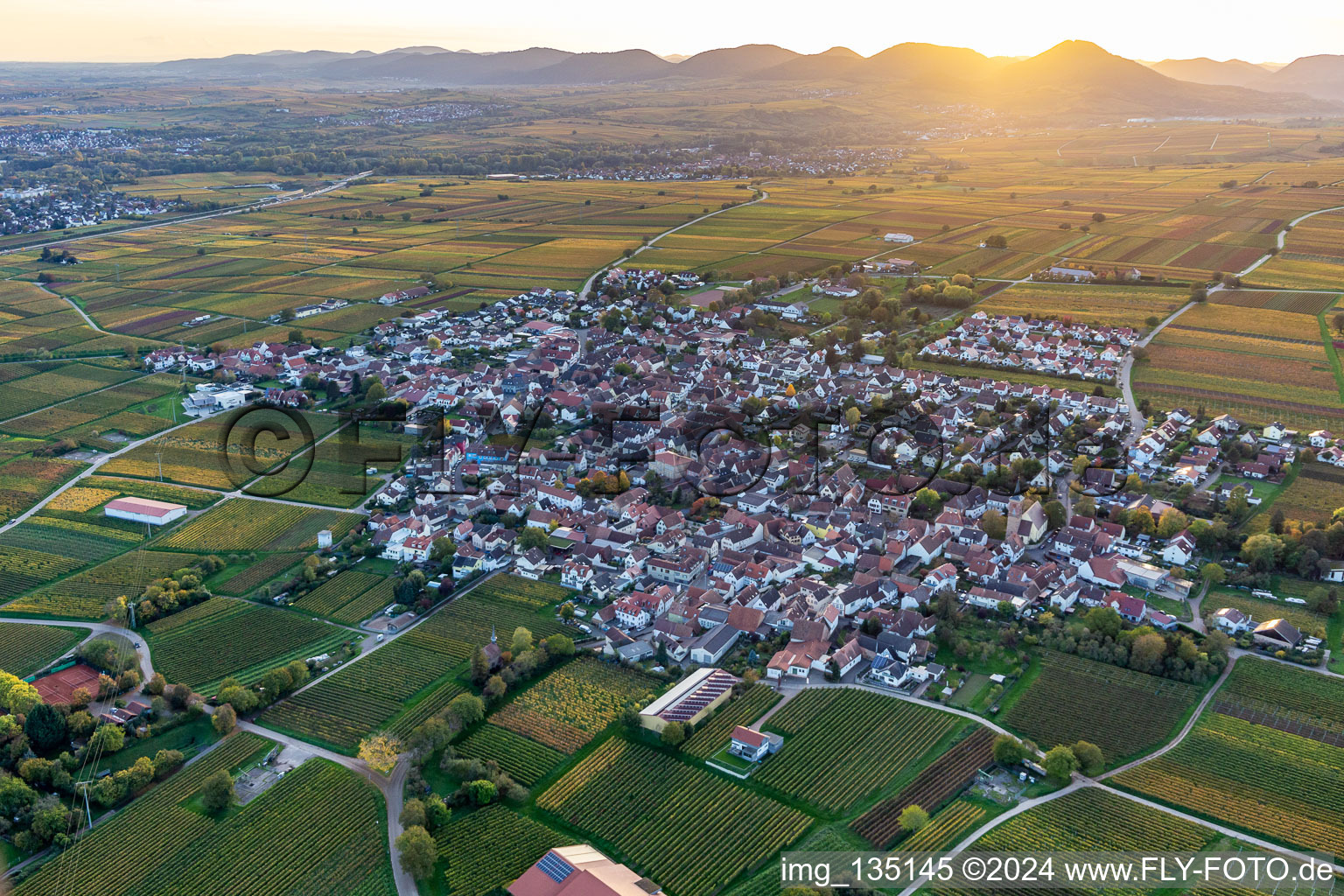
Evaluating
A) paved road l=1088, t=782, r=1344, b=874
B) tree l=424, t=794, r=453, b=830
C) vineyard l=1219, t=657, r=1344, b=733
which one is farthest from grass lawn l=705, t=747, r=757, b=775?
vineyard l=1219, t=657, r=1344, b=733

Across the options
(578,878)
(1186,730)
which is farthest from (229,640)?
(1186,730)

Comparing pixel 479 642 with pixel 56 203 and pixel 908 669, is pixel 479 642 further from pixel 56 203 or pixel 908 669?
pixel 56 203

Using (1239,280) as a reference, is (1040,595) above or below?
below

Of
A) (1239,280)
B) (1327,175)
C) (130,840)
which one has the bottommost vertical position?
(130,840)

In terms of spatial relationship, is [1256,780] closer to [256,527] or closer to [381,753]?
[381,753]

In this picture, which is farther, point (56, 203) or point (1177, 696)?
point (56, 203)

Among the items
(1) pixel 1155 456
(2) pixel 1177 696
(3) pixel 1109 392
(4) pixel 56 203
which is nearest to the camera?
(2) pixel 1177 696

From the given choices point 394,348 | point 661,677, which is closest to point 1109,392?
point 661,677

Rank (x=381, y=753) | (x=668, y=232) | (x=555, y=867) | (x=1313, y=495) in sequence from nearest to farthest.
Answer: (x=555, y=867), (x=381, y=753), (x=1313, y=495), (x=668, y=232)
